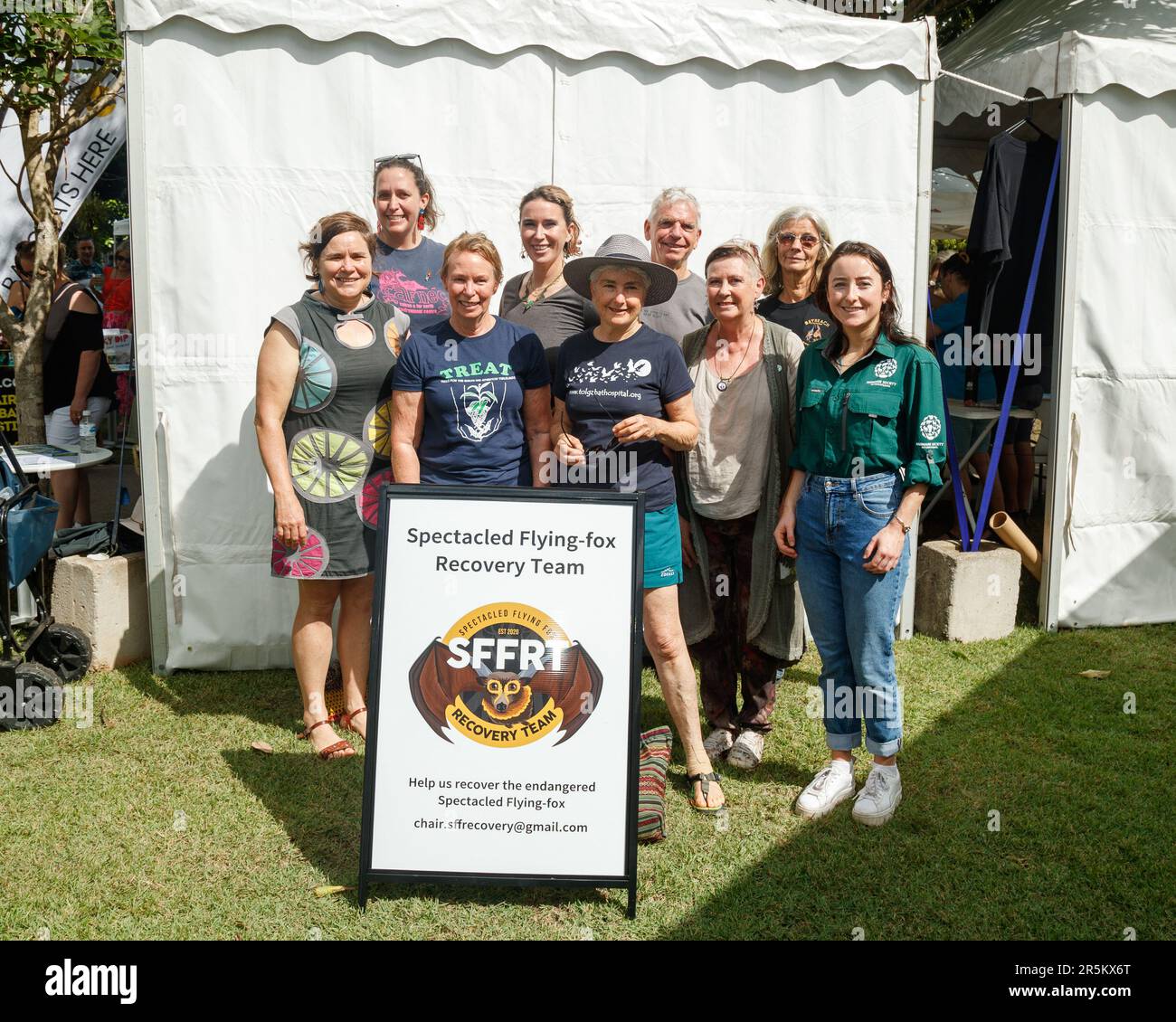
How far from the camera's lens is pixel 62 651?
5.50 metres

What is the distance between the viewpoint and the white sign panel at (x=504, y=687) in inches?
138

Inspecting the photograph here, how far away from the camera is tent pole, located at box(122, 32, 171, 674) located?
17.1 ft

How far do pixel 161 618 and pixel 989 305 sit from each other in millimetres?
4775

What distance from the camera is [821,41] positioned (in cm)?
573

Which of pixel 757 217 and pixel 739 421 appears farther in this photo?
pixel 757 217

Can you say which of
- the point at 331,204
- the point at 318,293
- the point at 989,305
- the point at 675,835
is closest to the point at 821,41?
the point at 989,305

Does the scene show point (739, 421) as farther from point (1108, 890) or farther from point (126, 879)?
point (126, 879)

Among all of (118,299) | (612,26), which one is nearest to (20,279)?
(118,299)

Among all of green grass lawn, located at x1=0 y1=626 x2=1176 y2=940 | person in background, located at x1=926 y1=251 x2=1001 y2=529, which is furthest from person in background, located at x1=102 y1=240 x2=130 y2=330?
person in background, located at x1=926 y1=251 x2=1001 y2=529

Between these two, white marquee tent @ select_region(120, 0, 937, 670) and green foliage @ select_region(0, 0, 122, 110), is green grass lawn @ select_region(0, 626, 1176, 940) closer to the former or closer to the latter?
white marquee tent @ select_region(120, 0, 937, 670)

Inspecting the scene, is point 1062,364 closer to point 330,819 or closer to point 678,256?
point 678,256

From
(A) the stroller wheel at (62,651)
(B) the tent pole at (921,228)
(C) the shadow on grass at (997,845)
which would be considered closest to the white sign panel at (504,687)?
(C) the shadow on grass at (997,845)

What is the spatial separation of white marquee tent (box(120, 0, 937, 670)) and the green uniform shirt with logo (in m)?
2.11

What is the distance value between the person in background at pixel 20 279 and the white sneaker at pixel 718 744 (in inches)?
302
